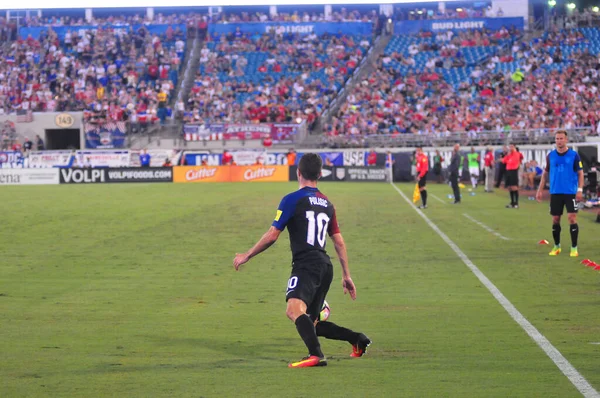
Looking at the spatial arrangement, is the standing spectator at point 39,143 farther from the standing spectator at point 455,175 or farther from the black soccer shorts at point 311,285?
the black soccer shorts at point 311,285

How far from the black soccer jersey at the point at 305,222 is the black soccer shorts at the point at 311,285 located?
7 centimetres

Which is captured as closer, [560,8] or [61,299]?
[61,299]

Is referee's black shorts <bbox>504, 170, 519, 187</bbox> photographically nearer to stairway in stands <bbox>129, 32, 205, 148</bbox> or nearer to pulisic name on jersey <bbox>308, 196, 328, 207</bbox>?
pulisic name on jersey <bbox>308, 196, 328, 207</bbox>

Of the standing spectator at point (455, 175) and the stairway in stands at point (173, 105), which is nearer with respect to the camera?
the standing spectator at point (455, 175)

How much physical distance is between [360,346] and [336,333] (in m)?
0.23

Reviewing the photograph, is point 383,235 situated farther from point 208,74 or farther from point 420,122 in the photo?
point 208,74

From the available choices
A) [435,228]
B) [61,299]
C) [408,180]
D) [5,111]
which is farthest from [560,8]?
[61,299]

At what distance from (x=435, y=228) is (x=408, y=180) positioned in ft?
99.2

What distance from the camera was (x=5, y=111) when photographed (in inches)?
2393

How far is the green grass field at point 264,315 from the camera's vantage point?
689 cm

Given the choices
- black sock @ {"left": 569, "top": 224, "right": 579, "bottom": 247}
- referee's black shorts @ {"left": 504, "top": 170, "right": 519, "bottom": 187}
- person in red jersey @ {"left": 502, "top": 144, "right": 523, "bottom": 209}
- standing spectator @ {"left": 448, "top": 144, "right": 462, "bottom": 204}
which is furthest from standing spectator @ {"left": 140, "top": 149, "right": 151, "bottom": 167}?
black sock @ {"left": 569, "top": 224, "right": 579, "bottom": 247}

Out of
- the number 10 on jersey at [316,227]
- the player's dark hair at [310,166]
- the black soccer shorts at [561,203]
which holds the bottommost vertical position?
the black soccer shorts at [561,203]

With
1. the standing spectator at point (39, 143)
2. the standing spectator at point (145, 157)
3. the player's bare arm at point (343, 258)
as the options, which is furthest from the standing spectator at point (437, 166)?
the player's bare arm at point (343, 258)

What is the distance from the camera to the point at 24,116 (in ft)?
195
